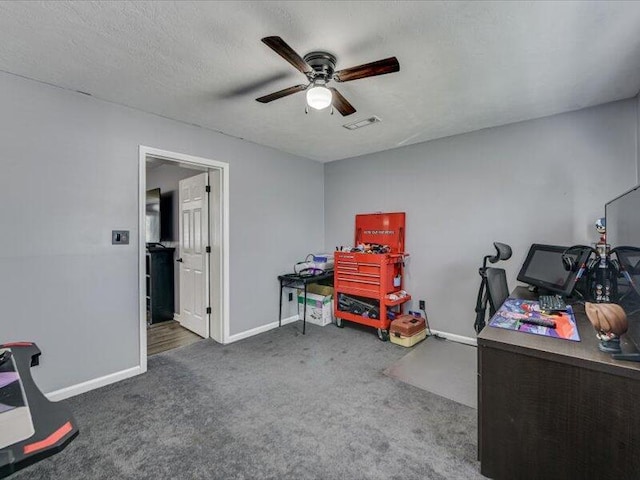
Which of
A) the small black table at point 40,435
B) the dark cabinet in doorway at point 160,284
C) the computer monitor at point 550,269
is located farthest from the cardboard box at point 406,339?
the dark cabinet in doorway at point 160,284

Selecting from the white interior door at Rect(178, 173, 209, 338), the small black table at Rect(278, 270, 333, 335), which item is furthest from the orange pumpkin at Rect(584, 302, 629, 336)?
the white interior door at Rect(178, 173, 209, 338)

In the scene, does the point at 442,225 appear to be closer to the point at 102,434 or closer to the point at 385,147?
the point at 385,147

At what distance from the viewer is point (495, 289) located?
2225 mm

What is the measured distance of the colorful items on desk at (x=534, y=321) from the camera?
150 cm

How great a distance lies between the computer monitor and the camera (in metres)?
2.18

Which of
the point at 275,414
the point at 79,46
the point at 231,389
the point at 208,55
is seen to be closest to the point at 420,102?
the point at 208,55

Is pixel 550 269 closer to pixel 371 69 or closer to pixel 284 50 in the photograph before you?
pixel 371 69

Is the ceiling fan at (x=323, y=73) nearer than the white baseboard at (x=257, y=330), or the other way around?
the ceiling fan at (x=323, y=73)

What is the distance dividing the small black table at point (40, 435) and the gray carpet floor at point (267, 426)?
3.23ft

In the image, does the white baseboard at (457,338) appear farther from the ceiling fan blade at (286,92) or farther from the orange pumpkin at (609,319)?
the ceiling fan blade at (286,92)

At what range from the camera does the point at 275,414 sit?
6.81 feet

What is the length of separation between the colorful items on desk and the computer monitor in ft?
1.14

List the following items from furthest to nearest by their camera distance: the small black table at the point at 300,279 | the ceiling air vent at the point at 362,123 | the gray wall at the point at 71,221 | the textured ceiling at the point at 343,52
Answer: the small black table at the point at 300,279, the ceiling air vent at the point at 362,123, the gray wall at the point at 71,221, the textured ceiling at the point at 343,52

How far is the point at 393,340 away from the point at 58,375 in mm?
3004
